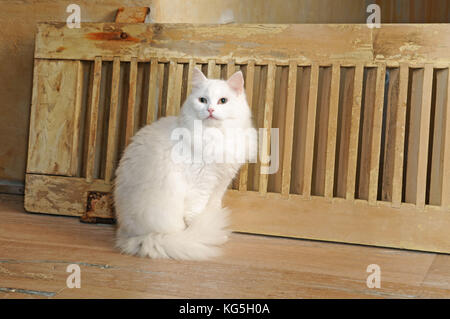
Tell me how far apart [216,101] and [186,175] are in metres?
0.26

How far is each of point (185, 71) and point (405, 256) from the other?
1.04 metres

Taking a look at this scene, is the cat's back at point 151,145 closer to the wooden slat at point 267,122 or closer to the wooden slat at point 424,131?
the wooden slat at point 267,122

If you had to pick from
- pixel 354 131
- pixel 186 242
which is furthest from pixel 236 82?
pixel 186 242

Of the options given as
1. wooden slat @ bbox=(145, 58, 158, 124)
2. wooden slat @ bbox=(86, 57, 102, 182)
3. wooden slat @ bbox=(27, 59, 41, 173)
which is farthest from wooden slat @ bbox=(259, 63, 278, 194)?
wooden slat @ bbox=(27, 59, 41, 173)

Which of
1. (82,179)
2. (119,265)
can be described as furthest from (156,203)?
(82,179)

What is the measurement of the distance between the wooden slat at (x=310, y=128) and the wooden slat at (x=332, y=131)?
2.2 inches

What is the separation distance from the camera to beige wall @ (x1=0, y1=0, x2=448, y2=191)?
85.0 inches

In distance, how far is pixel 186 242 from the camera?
1.36 meters

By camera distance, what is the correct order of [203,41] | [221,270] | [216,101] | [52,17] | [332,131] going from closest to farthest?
1. [221,270]
2. [216,101]
3. [332,131]
4. [203,41]
5. [52,17]

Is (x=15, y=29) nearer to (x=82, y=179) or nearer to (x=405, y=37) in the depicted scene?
(x=82, y=179)

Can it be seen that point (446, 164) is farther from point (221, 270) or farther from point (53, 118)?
point (53, 118)

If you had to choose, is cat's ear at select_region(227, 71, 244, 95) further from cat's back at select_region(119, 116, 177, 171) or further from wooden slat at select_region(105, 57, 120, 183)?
wooden slat at select_region(105, 57, 120, 183)

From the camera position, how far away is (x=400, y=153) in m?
1.55
